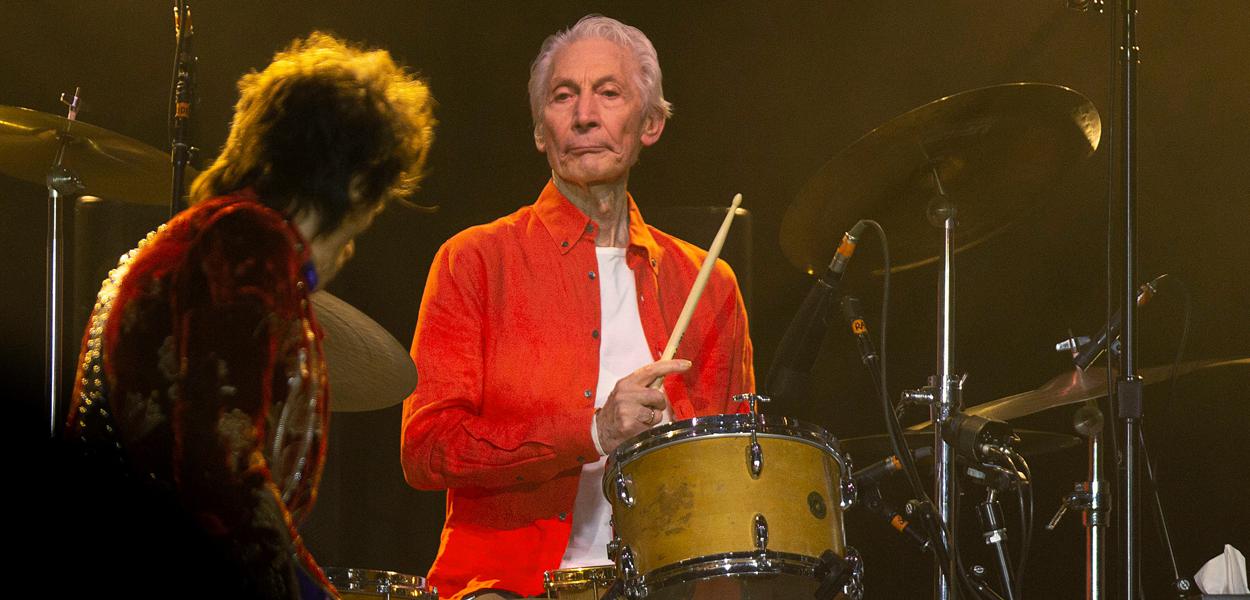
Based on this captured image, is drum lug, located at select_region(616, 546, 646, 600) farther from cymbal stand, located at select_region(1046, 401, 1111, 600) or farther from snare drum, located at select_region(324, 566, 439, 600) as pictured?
cymbal stand, located at select_region(1046, 401, 1111, 600)

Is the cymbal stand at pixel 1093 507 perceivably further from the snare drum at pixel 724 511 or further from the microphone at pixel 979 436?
the snare drum at pixel 724 511

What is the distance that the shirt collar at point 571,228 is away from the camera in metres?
3.19

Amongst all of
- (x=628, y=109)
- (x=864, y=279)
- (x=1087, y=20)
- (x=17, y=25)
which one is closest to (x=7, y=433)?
(x=628, y=109)

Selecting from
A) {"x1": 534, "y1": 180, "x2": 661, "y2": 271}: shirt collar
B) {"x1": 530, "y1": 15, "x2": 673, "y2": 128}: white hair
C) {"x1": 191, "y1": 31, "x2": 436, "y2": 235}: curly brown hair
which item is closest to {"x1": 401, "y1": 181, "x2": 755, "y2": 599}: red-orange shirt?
{"x1": 534, "y1": 180, "x2": 661, "y2": 271}: shirt collar

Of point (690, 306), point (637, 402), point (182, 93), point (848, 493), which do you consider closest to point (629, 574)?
point (637, 402)

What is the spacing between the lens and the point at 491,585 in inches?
106

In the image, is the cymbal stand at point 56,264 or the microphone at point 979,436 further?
the cymbal stand at point 56,264

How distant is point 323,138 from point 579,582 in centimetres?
101

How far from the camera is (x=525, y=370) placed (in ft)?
9.88

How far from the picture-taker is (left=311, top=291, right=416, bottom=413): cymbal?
93.0 inches

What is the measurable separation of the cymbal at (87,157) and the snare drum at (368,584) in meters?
1.17

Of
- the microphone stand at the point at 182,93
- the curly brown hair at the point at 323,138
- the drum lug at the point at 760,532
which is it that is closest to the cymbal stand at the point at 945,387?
the drum lug at the point at 760,532

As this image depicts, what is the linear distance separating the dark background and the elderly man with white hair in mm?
489

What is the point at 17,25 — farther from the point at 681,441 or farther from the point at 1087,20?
the point at 1087,20
